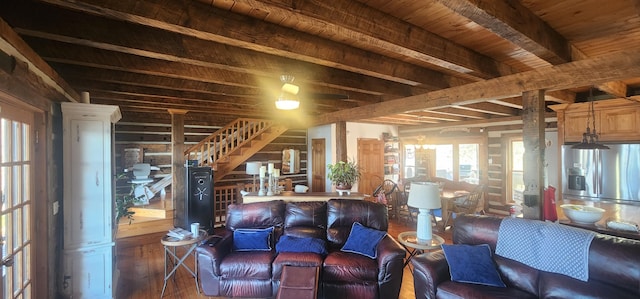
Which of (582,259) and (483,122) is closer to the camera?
(582,259)

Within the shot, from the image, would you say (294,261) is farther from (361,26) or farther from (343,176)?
(361,26)

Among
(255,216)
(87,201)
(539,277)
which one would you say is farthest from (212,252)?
(539,277)

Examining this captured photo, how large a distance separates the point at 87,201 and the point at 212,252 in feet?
4.53

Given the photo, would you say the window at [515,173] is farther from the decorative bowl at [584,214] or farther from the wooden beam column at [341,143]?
the wooden beam column at [341,143]

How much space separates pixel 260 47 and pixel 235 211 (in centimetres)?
235

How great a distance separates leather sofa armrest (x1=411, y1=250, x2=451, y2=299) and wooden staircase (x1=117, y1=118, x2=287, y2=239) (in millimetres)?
4730

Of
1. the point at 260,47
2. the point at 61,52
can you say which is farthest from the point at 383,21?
the point at 61,52

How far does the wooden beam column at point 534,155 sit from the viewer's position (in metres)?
2.82

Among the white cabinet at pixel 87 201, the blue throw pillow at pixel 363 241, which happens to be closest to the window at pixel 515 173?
the blue throw pillow at pixel 363 241

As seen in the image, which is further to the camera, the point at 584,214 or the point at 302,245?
the point at 302,245

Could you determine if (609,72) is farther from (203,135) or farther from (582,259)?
(203,135)

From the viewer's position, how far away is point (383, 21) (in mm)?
1920

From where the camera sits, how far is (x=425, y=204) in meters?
3.22

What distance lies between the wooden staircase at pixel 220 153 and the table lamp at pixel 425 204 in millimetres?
4224
